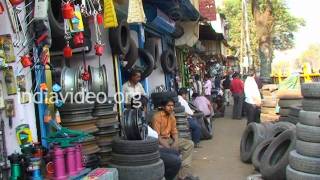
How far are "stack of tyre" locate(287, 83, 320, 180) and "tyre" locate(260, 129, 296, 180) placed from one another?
43cm

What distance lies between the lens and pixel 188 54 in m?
16.8

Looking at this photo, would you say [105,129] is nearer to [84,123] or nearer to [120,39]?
[84,123]

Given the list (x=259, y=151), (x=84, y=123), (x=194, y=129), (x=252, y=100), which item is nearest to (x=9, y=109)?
(x=84, y=123)

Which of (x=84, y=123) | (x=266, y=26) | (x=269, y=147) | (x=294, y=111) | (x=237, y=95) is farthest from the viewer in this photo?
(x=266, y=26)

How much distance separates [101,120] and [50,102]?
1.27m

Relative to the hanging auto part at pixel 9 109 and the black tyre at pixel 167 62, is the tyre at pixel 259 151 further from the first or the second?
the hanging auto part at pixel 9 109

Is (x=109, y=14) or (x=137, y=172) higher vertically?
(x=109, y=14)

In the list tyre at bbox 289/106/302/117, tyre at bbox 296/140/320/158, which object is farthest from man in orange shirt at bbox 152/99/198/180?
tyre at bbox 289/106/302/117

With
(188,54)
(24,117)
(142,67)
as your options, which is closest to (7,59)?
(24,117)

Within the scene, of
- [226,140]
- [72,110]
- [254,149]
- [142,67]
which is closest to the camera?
[72,110]

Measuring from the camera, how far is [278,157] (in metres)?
7.22

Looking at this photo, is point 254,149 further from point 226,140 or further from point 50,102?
point 50,102

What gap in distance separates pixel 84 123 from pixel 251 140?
4.54 m

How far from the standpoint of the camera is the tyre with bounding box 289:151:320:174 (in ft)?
18.6
